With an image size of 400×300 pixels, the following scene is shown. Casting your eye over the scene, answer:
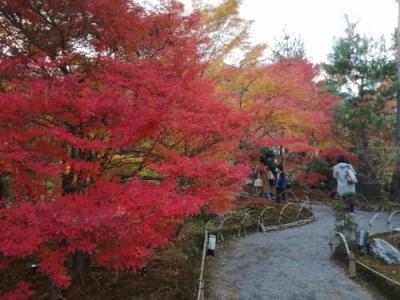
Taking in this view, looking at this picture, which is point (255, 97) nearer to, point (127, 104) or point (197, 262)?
point (197, 262)

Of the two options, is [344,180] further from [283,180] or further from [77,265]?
[77,265]

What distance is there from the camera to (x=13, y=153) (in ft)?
17.1

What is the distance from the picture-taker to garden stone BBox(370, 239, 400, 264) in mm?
8938

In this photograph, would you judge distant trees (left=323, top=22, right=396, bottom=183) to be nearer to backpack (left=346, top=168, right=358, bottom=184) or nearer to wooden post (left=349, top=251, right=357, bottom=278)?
backpack (left=346, top=168, right=358, bottom=184)

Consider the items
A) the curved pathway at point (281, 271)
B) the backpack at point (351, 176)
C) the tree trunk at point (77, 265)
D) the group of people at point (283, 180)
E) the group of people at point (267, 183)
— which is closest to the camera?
the curved pathway at point (281, 271)

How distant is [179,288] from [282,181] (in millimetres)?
10282

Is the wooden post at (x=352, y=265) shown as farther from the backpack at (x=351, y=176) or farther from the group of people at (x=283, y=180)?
the backpack at (x=351, y=176)

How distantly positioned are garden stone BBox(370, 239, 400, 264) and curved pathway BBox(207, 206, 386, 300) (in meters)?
→ 1.01

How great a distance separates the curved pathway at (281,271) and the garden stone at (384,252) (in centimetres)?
101

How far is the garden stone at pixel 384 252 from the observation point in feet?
29.3

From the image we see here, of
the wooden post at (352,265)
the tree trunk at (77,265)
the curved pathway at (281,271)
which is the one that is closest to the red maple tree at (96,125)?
the tree trunk at (77,265)

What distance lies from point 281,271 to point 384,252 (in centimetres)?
248

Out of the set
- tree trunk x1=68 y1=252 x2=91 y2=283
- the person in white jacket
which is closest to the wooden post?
tree trunk x1=68 y1=252 x2=91 y2=283

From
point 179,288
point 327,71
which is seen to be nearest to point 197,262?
point 179,288
